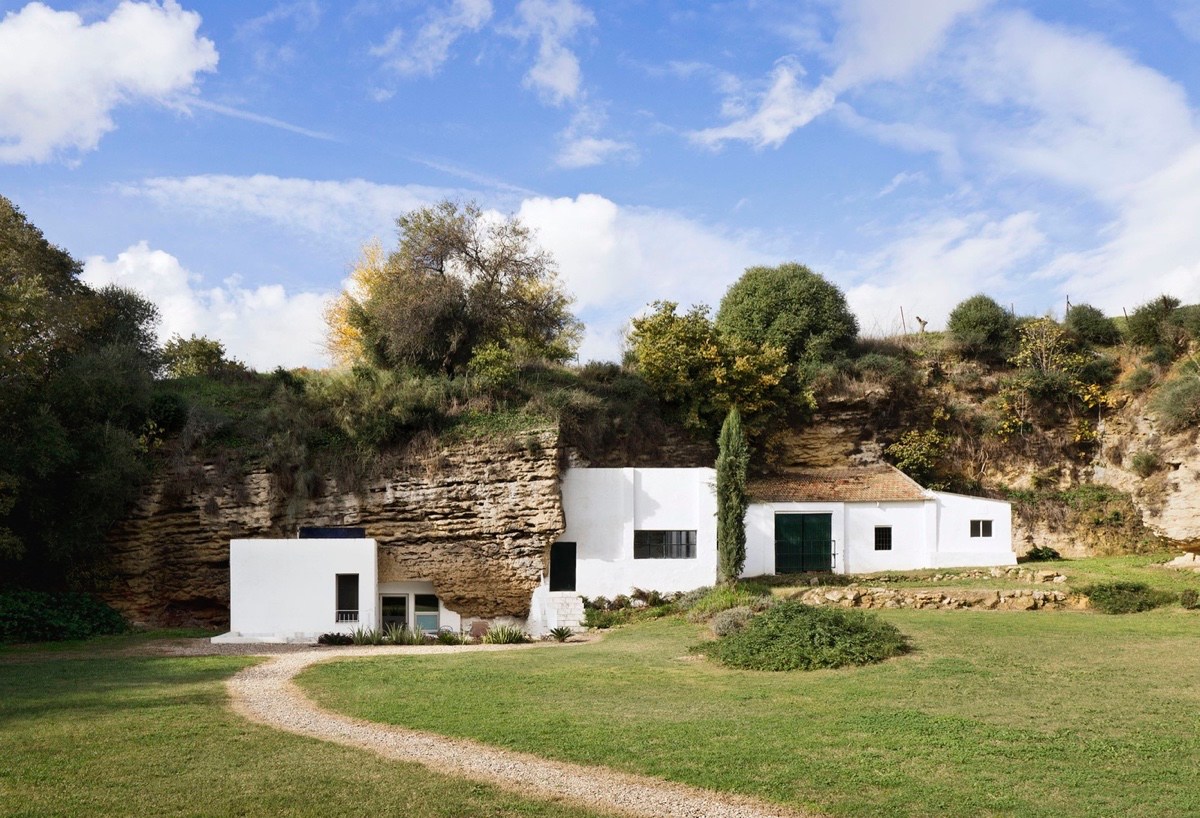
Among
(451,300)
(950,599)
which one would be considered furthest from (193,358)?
(950,599)

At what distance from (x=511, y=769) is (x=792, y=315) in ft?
85.0

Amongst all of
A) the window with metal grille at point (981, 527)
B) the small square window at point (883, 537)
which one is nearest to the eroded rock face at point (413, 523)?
the small square window at point (883, 537)

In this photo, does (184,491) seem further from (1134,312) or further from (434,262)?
(1134,312)

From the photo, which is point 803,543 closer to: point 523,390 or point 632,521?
point 632,521

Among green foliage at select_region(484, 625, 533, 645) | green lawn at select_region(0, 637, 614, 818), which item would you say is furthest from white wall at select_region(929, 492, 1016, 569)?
green lawn at select_region(0, 637, 614, 818)

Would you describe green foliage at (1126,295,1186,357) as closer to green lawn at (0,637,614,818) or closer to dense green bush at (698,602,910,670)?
dense green bush at (698,602,910,670)

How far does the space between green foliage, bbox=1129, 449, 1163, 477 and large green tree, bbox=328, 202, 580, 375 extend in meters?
20.0

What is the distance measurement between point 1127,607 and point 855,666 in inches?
371

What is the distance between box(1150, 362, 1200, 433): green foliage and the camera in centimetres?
2816

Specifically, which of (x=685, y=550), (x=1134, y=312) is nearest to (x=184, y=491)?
(x=685, y=550)

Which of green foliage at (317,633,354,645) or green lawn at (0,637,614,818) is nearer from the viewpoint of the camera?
green lawn at (0,637,614,818)

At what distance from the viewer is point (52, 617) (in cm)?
2066

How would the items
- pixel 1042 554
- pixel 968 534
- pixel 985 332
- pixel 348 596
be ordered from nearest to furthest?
1. pixel 348 596
2. pixel 968 534
3. pixel 1042 554
4. pixel 985 332

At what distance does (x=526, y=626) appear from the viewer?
2420cm
